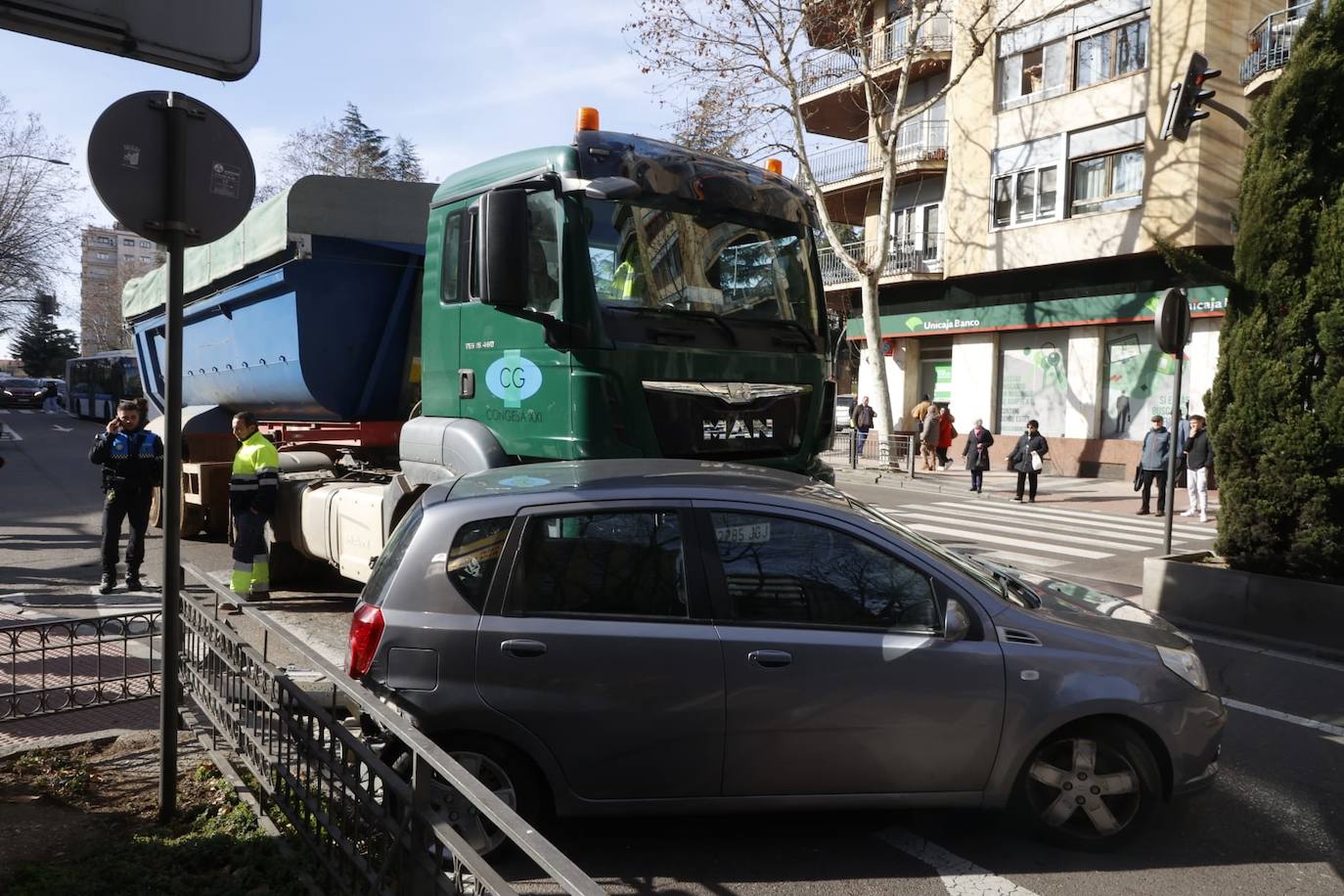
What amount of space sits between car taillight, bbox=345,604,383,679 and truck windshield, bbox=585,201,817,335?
253 cm

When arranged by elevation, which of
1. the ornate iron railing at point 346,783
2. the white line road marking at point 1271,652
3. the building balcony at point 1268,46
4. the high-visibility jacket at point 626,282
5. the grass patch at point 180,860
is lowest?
the white line road marking at point 1271,652

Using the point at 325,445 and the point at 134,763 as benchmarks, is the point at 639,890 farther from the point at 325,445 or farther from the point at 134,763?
the point at 325,445

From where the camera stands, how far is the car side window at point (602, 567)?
3611 mm

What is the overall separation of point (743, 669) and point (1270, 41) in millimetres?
22029

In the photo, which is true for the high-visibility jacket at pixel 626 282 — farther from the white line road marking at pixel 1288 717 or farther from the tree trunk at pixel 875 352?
the tree trunk at pixel 875 352

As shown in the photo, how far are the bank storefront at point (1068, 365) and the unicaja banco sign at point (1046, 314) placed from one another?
23 mm

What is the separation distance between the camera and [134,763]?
14.3 ft

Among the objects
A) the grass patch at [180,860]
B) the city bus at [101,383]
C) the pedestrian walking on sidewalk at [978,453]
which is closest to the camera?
the grass patch at [180,860]

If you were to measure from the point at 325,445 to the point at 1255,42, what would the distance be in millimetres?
20636

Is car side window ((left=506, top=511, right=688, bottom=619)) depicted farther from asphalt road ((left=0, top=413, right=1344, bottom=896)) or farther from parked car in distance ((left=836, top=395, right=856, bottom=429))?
parked car in distance ((left=836, top=395, right=856, bottom=429))

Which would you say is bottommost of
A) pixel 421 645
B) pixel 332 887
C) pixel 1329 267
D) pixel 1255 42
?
pixel 332 887

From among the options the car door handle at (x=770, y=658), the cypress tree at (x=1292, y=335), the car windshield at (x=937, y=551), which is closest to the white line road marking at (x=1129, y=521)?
the cypress tree at (x=1292, y=335)

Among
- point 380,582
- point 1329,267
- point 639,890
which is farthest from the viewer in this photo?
point 1329,267

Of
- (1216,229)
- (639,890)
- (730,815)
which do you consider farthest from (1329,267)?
(1216,229)
